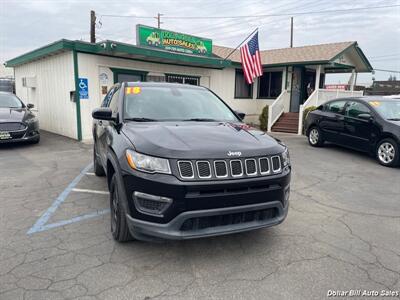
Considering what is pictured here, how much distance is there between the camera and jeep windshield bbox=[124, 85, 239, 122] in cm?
374

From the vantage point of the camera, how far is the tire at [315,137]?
962cm

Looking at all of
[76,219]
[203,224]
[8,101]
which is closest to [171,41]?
[8,101]

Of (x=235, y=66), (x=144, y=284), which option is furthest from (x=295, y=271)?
(x=235, y=66)

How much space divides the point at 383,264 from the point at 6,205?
4.83m

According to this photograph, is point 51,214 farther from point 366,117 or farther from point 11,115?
point 366,117

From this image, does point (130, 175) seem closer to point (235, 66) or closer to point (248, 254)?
point (248, 254)

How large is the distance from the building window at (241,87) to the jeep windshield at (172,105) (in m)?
12.3

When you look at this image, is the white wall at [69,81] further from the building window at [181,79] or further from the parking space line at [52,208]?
the parking space line at [52,208]

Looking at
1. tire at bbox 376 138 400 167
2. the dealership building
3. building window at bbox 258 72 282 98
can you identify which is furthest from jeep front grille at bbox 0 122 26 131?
building window at bbox 258 72 282 98

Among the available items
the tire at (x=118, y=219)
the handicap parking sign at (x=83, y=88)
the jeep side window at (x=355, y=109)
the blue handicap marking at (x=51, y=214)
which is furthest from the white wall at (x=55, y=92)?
the jeep side window at (x=355, y=109)

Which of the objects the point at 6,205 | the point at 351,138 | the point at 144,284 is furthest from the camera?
the point at 351,138

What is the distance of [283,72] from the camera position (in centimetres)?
1652

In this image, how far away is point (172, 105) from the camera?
13.0 ft

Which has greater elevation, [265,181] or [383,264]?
[265,181]
